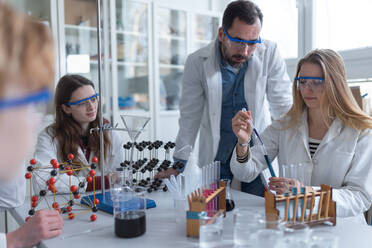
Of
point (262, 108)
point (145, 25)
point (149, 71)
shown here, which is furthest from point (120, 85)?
point (262, 108)

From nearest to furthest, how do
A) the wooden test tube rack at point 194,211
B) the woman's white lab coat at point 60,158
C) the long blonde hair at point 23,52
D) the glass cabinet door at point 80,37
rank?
the long blonde hair at point 23,52 → the wooden test tube rack at point 194,211 → the woman's white lab coat at point 60,158 → the glass cabinet door at point 80,37

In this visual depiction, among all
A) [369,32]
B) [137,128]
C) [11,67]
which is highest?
[369,32]

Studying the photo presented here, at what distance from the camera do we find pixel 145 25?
3479 millimetres

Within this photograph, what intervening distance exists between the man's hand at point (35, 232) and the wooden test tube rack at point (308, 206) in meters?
0.71

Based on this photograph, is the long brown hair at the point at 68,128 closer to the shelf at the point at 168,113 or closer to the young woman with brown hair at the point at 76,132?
the young woman with brown hair at the point at 76,132

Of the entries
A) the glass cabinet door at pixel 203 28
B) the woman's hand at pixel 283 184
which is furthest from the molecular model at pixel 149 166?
the glass cabinet door at pixel 203 28

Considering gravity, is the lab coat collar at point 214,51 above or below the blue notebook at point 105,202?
above

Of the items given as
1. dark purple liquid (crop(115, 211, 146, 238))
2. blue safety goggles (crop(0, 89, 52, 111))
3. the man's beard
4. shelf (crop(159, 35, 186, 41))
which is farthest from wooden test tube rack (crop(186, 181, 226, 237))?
shelf (crop(159, 35, 186, 41))

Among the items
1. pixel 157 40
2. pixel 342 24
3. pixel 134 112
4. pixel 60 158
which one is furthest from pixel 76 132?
pixel 342 24

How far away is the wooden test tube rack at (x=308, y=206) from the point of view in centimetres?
106

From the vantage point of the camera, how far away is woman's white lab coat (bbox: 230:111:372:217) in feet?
4.55

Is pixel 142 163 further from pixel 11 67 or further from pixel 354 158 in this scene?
pixel 11 67

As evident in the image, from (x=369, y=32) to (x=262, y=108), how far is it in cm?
127

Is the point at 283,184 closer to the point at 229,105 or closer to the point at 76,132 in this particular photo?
the point at 229,105
